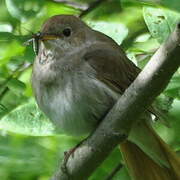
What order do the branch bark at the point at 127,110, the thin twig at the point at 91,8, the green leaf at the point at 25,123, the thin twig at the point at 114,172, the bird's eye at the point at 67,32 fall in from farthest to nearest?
the thin twig at the point at 91,8 → the bird's eye at the point at 67,32 → the thin twig at the point at 114,172 → the green leaf at the point at 25,123 → the branch bark at the point at 127,110

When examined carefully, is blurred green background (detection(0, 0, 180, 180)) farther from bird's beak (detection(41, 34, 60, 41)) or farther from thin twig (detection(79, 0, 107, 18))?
thin twig (detection(79, 0, 107, 18))

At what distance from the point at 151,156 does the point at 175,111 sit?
1.80 feet

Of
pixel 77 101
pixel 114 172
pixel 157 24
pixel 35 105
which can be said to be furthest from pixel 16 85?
pixel 157 24

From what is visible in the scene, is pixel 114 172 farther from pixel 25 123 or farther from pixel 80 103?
pixel 25 123

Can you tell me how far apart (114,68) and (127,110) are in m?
0.83

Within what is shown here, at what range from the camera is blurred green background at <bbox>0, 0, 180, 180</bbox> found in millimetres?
2742

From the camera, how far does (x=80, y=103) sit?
9.73 ft

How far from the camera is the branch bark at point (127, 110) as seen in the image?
2.12 metres

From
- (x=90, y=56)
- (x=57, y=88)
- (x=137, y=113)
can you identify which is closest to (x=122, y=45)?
(x=90, y=56)

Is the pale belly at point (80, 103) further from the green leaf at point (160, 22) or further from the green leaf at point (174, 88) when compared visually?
the green leaf at point (160, 22)

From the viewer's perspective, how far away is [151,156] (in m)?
3.44

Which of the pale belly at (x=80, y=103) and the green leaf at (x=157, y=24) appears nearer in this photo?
the green leaf at (x=157, y=24)

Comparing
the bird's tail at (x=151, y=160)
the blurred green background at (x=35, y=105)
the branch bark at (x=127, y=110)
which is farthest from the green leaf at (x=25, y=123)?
the bird's tail at (x=151, y=160)

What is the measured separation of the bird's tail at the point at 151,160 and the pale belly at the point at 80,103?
365 millimetres
